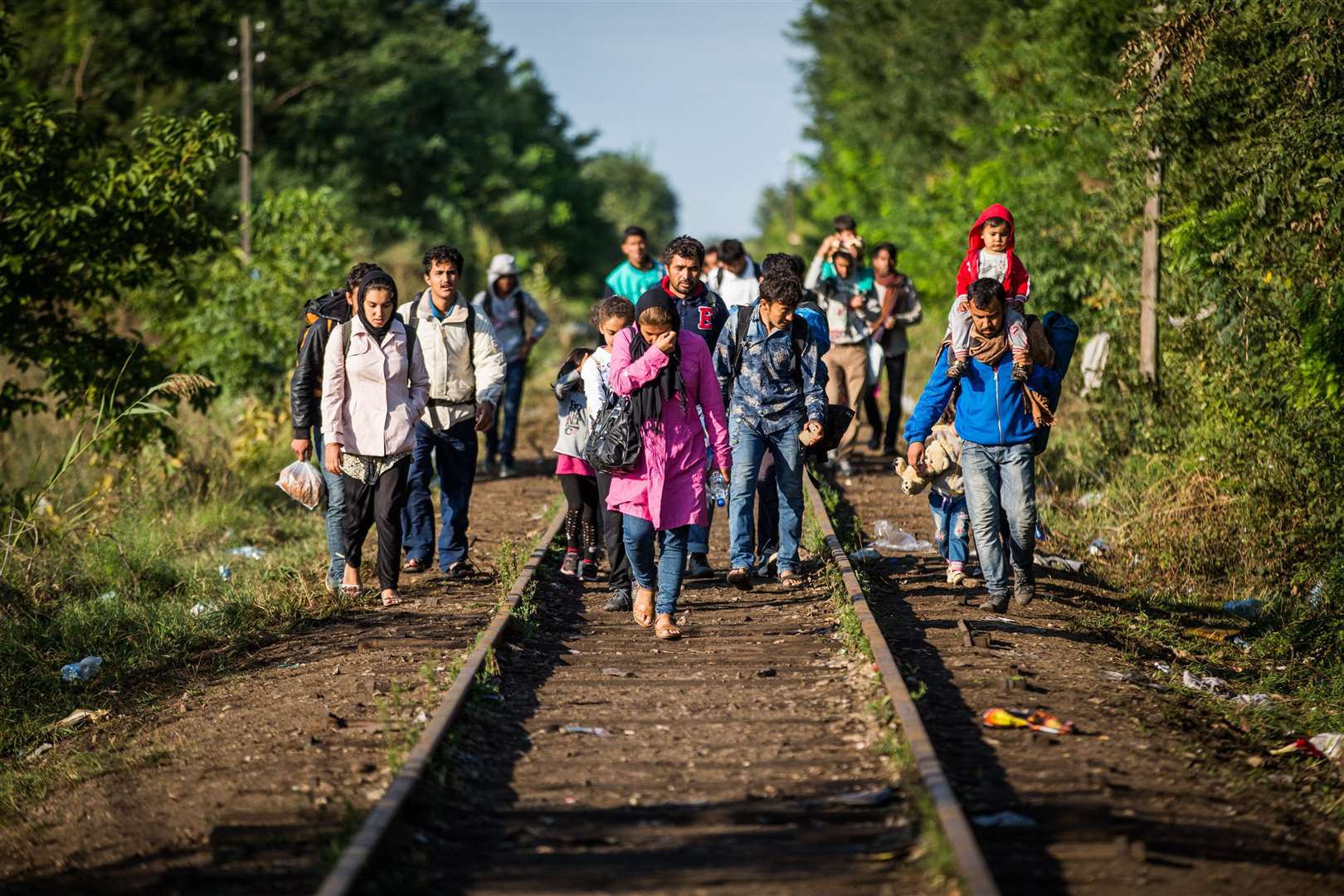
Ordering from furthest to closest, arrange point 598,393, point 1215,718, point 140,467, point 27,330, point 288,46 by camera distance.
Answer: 1. point 288,46
2. point 140,467
3. point 27,330
4. point 598,393
5. point 1215,718

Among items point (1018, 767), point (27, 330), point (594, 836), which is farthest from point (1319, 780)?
point (27, 330)

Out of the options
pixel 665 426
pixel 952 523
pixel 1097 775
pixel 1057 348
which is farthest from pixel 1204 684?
pixel 665 426

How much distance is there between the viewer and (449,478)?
412 inches

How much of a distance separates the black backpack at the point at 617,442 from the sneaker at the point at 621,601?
55.5 inches

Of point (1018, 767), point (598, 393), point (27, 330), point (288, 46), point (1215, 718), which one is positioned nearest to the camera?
point (1018, 767)

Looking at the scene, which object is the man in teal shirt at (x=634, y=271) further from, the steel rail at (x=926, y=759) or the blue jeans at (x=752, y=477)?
the steel rail at (x=926, y=759)

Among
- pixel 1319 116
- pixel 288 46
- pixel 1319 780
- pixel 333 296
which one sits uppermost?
pixel 288 46

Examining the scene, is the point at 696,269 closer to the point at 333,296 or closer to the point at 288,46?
the point at 333,296

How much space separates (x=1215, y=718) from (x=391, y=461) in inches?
196

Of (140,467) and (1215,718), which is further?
(140,467)

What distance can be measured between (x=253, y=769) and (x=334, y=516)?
135 inches

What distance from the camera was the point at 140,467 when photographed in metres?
15.2

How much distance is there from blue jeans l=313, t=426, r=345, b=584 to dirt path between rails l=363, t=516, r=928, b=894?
5.77 ft

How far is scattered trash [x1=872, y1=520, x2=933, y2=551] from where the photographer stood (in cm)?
1169
